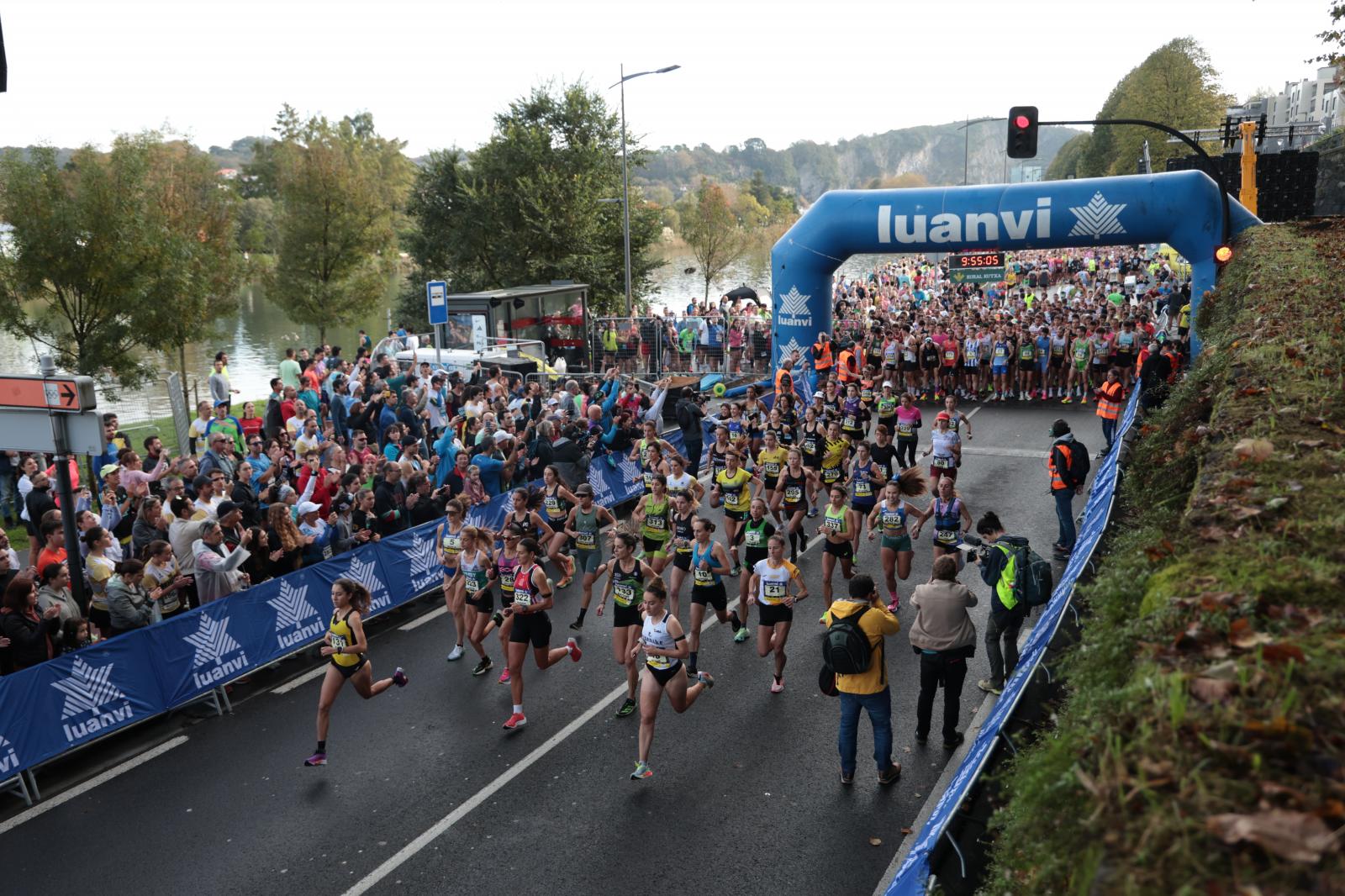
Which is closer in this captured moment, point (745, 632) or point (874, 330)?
point (745, 632)

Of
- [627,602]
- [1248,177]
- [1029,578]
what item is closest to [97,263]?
[627,602]

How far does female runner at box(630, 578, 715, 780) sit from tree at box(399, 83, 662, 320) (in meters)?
28.3

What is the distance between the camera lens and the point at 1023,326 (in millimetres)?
24391

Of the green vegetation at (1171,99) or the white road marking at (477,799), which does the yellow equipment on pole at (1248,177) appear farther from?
the green vegetation at (1171,99)

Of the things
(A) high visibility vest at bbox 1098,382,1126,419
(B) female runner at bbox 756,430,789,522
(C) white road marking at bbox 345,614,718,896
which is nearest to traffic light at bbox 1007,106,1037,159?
(A) high visibility vest at bbox 1098,382,1126,419

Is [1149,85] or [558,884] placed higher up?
[1149,85]

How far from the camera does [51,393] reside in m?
9.04

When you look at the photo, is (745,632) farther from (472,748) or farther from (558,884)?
(558,884)

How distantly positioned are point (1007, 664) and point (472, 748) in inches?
191

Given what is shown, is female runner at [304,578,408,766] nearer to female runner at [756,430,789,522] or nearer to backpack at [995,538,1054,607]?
backpack at [995,538,1054,607]

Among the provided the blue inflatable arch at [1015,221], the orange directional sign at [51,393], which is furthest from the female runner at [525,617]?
the blue inflatable arch at [1015,221]

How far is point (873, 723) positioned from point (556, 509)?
551cm

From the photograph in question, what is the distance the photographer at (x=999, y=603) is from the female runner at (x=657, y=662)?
2.77 m

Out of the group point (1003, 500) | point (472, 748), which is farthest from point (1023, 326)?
point (472, 748)
